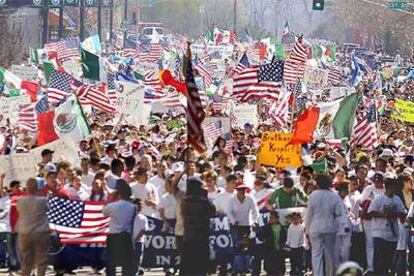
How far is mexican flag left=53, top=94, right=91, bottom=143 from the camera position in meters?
25.5

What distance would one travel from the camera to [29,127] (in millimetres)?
30125

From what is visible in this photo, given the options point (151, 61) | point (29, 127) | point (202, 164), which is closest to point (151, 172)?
point (202, 164)

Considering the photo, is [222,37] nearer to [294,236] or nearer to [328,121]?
[328,121]

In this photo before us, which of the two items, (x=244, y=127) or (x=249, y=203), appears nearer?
(x=249, y=203)

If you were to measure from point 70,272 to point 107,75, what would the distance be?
1671 centimetres

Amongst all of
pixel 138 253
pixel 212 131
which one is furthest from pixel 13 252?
pixel 212 131

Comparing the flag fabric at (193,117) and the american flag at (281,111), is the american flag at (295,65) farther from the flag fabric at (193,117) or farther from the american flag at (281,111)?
the flag fabric at (193,117)

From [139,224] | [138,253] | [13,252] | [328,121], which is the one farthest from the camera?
[328,121]

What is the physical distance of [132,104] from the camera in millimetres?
34125

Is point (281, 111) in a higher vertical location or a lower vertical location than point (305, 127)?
higher

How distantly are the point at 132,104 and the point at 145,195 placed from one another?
1259 cm

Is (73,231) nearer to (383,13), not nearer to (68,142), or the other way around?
(68,142)

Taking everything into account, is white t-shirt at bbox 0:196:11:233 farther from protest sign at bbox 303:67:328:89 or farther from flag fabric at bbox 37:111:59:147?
protest sign at bbox 303:67:328:89

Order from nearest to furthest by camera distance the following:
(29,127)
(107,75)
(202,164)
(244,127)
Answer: (202,164) < (29,127) < (244,127) < (107,75)
